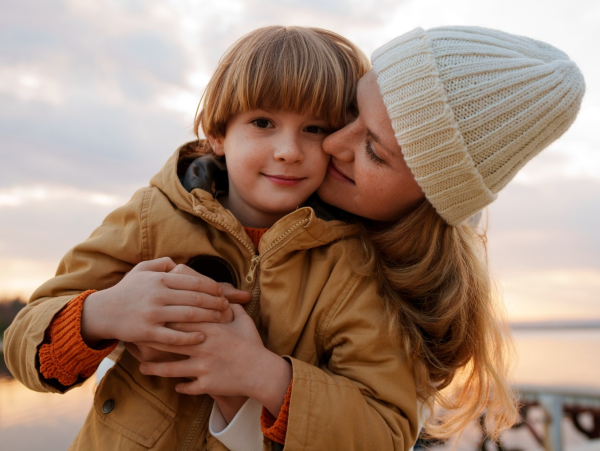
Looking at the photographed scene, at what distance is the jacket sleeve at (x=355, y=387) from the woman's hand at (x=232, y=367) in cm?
6

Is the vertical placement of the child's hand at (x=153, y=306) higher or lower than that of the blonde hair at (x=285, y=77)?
lower

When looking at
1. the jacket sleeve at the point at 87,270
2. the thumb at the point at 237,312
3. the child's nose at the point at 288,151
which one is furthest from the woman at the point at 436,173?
the jacket sleeve at the point at 87,270

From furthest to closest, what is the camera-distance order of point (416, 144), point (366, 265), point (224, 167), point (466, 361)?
point (224, 167) → point (466, 361) → point (366, 265) → point (416, 144)

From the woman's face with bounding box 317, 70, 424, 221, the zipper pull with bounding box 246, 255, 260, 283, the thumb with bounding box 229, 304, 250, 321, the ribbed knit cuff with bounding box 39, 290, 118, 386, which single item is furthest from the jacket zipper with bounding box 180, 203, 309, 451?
the ribbed knit cuff with bounding box 39, 290, 118, 386

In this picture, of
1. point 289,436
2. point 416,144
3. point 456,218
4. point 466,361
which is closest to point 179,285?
point 289,436

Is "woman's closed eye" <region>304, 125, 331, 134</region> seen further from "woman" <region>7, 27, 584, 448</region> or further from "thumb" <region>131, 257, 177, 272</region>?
"thumb" <region>131, 257, 177, 272</region>

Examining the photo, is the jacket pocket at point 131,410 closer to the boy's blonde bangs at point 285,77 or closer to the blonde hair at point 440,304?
the blonde hair at point 440,304

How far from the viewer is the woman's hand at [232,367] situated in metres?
1.33

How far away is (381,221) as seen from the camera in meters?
1.76

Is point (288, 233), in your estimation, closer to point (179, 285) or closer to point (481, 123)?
point (179, 285)

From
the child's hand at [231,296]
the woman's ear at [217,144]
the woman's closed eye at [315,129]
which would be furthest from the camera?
the woman's ear at [217,144]

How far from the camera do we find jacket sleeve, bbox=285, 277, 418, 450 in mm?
1304

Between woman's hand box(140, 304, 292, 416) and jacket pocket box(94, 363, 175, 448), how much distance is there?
0.21m

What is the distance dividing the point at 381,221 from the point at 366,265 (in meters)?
0.25
